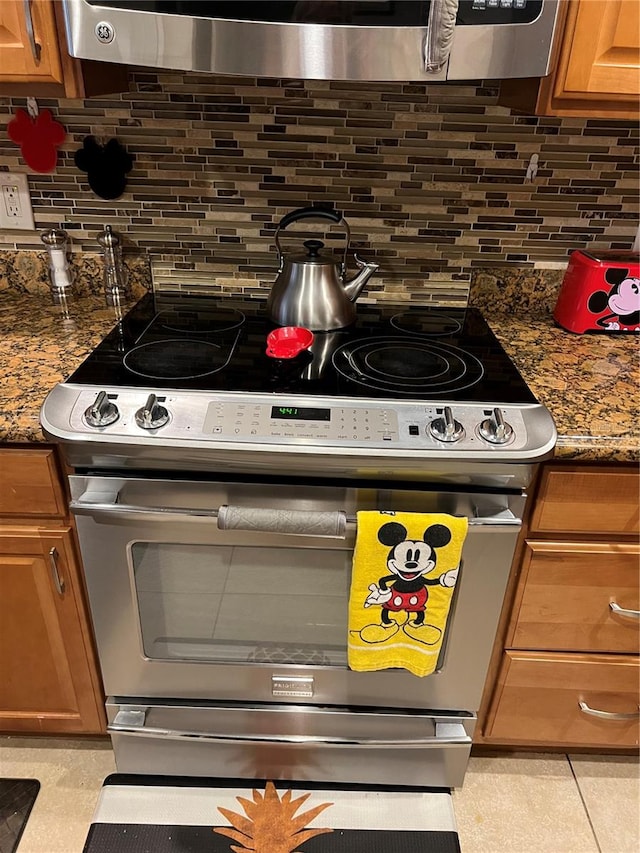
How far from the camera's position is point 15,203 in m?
1.52

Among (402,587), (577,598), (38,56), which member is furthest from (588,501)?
(38,56)

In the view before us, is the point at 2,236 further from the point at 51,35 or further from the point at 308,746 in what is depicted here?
the point at 308,746

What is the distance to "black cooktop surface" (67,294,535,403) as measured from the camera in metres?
1.17

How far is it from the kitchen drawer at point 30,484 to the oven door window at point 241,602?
0.17m

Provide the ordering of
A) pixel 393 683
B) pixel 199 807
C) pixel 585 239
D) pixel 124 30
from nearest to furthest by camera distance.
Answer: pixel 124 30, pixel 393 683, pixel 199 807, pixel 585 239

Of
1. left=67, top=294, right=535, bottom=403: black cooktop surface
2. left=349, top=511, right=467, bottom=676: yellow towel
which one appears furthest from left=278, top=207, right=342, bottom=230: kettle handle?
left=349, top=511, right=467, bottom=676: yellow towel

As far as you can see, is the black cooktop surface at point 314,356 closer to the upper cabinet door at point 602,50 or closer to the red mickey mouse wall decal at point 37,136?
the red mickey mouse wall decal at point 37,136

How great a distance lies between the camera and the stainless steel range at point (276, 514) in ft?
3.49

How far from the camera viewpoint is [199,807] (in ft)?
4.55

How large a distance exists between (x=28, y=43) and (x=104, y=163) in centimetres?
36

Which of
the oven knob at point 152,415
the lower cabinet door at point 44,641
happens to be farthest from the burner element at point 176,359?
the lower cabinet door at point 44,641

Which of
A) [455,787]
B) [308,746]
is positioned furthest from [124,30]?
[455,787]

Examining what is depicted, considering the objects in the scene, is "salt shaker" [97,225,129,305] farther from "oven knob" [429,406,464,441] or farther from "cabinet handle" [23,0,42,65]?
"oven knob" [429,406,464,441]

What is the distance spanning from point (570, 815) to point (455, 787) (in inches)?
10.1
